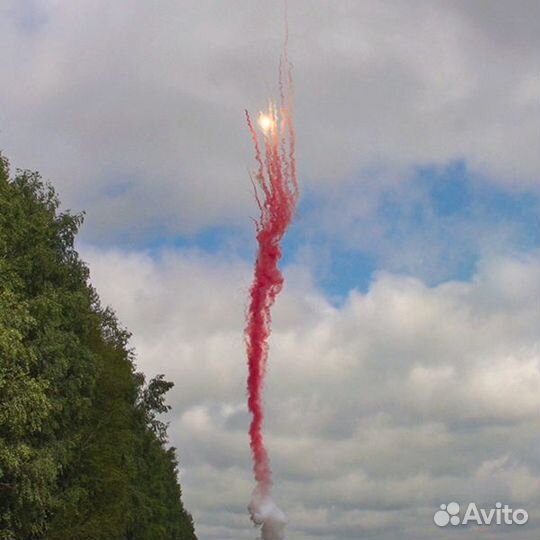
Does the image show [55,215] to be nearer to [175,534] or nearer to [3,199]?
[3,199]

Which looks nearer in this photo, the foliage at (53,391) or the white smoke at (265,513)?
the foliage at (53,391)

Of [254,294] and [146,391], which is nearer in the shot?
[254,294]

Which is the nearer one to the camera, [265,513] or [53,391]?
[53,391]

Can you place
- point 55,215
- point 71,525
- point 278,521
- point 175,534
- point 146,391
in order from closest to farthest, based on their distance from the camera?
point 71,525
point 55,215
point 278,521
point 146,391
point 175,534

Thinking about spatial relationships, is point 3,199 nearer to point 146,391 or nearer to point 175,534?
point 146,391

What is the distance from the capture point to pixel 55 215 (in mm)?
58156

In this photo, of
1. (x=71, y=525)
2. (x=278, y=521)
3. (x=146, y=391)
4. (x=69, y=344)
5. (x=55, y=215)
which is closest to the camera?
(x=69, y=344)

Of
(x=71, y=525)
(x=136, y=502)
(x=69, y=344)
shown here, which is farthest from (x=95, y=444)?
(x=136, y=502)

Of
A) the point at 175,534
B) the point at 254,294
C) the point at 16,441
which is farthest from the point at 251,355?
the point at 175,534

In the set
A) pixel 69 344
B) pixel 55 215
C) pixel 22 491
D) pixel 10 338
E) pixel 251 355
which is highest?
pixel 55 215

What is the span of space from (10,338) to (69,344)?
1220cm

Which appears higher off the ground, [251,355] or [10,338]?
[251,355]

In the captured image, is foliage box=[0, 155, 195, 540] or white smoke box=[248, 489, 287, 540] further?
white smoke box=[248, 489, 287, 540]

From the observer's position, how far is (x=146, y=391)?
88.4 metres
